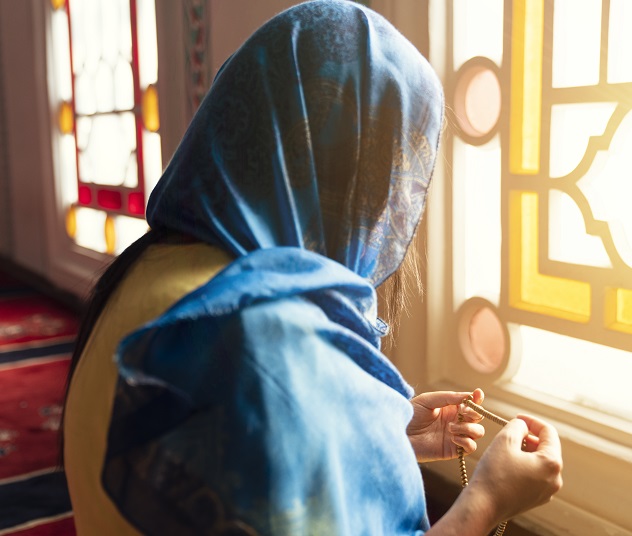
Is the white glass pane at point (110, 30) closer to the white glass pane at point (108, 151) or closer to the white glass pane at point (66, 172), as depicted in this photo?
the white glass pane at point (108, 151)

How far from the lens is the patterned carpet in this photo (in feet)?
6.28

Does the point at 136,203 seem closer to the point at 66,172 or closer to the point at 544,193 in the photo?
the point at 66,172

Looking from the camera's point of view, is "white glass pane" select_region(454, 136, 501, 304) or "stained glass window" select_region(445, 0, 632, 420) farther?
"white glass pane" select_region(454, 136, 501, 304)

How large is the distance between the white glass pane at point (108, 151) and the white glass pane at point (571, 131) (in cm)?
222

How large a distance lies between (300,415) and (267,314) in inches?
3.6

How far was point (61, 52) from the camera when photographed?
13.0 ft

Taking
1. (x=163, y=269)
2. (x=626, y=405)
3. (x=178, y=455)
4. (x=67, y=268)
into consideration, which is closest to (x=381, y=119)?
(x=163, y=269)

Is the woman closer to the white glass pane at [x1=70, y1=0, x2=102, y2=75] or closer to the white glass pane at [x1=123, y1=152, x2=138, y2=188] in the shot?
the white glass pane at [x1=123, y1=152, x2=138, y2=188]

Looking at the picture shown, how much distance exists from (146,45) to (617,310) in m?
2.32

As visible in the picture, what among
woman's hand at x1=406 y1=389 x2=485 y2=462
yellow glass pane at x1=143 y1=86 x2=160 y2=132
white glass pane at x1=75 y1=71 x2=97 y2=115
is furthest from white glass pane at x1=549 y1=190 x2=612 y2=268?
white glass pane at x1=75 y1=71 x2=97 y2=115

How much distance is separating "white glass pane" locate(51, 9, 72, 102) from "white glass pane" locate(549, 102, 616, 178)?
3.01 m

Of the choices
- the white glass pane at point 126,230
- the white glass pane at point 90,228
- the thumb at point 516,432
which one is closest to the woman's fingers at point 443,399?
the thumb at point 516,432

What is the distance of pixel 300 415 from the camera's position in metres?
0.69

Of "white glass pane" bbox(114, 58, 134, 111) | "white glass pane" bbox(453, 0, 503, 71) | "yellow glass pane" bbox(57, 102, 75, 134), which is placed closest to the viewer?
"white glass pane" bbox(453, 0, 503, 71)
